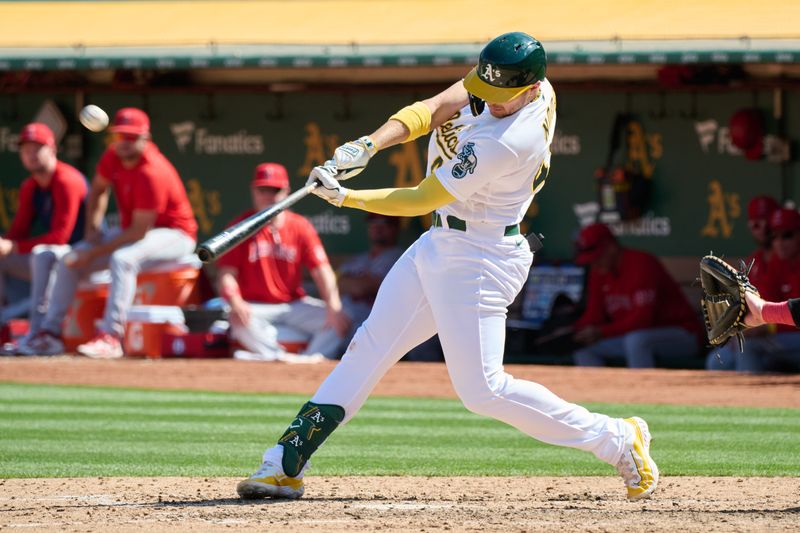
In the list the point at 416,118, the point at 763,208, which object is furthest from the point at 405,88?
the point at 416,118

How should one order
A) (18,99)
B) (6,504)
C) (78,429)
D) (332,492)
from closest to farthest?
(6,504) → (332,492) → (78,429) → (18,99)

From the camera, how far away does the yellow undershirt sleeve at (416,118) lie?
Answer: 501 centimetres

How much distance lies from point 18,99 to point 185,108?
177 cm

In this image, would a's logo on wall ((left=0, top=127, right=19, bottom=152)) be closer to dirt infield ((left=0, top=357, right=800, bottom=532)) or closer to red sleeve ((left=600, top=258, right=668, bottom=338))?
red sleeve ((left=600, top=258, right=668, bottom=338))

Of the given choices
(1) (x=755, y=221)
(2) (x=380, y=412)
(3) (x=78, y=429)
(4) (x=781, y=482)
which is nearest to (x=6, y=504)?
(3) (x=78, y=429)

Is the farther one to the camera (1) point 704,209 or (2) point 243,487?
(1) point 704,209

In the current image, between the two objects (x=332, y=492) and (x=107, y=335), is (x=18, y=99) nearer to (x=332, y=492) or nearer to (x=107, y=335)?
(x=107, y=335)

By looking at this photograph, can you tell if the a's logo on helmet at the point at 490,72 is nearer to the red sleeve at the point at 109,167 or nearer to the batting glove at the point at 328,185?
the batting glove at the point at 328,185

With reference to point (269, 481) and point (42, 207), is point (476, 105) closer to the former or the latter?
point (269, 481)

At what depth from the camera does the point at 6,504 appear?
5.02 m

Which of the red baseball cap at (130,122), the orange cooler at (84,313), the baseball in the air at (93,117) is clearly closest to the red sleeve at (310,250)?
the red baseball cap at (130,122)

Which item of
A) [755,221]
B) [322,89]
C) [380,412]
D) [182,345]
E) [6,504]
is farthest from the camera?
[322,89]

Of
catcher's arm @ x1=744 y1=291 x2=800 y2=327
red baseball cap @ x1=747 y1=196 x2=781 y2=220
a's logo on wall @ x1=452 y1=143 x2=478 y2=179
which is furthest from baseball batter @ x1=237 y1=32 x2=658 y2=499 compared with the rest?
red baseball cap @ x1=747 y1=196 x2=781 y2=220

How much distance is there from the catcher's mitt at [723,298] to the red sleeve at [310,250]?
6.20m
